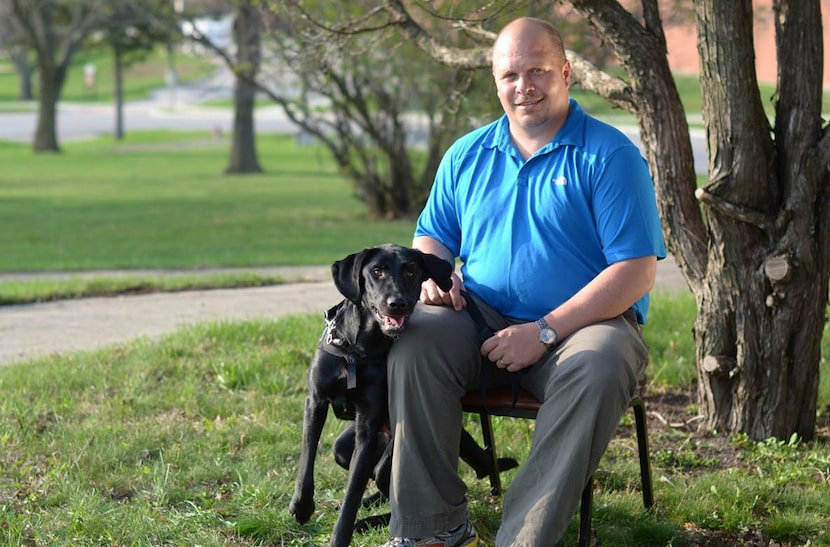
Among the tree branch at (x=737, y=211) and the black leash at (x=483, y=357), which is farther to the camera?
the tree branch at (x=737, y=211)

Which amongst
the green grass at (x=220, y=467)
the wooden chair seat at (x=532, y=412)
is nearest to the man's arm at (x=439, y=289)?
the wooden chair seat at (x=532, y=412)

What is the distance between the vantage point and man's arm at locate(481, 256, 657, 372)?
3.76 meters

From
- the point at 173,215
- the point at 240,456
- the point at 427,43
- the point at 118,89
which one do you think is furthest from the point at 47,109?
the point at 240,456

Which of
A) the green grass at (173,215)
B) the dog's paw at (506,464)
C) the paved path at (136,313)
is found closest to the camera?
the dog's paw at (506,464)

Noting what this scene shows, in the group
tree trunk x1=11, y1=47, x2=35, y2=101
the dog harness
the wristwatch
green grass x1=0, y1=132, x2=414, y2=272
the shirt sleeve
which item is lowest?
green grass x1=0, y1=132, x2=414, y2=272

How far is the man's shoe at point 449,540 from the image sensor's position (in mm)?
3686

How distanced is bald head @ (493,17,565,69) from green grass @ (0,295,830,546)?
1728 mm

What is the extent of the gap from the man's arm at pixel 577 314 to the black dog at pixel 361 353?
289 mm

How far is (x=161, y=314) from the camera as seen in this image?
7.82m

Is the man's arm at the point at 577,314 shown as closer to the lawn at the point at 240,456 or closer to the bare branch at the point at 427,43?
the lawn at the point at 240,456

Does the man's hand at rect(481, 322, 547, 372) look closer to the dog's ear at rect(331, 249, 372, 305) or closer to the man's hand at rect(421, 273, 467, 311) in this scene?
the man's hand at rect(421, 273, 467, 311)

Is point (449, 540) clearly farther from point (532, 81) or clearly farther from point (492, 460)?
point (532, 81)

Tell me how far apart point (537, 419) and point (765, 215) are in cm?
166

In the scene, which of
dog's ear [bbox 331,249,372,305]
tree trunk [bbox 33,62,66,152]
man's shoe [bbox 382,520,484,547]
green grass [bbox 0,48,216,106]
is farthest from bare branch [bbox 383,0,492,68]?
green grass [bbox 0,48,216,106]
